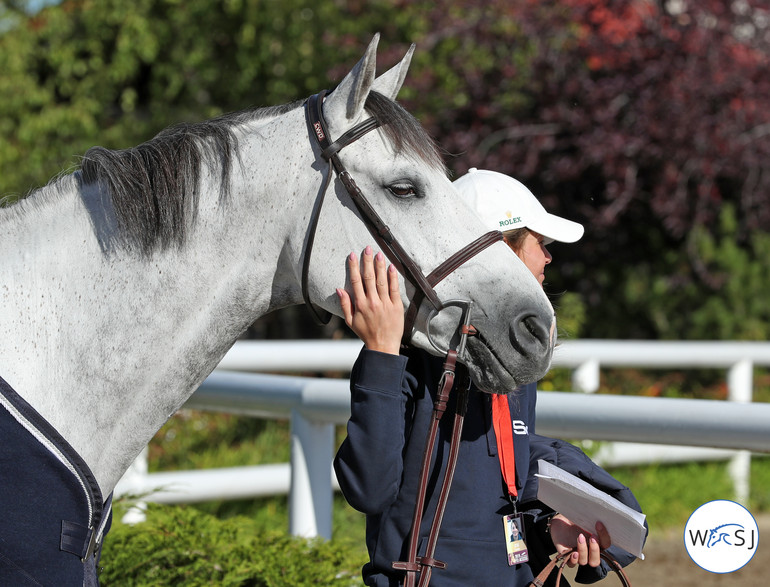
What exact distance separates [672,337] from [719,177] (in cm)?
151

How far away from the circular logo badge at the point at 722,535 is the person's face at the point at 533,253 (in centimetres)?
71

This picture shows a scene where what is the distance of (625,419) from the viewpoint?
257 centimetres

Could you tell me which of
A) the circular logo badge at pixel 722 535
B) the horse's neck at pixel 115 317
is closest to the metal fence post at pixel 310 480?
the horse's neck at pixel 115 317

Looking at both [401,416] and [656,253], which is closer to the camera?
[401,416]

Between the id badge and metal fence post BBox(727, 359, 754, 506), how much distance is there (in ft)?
14.4

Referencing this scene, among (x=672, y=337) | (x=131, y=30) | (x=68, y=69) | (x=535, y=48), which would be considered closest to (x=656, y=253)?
(x=672, y=337)

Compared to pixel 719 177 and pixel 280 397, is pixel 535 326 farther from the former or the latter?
pixel 719 177

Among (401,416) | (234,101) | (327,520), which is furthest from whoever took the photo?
(234,101)

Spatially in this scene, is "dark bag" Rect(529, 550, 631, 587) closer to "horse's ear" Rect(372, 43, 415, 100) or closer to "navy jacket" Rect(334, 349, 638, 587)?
"navy jacket" Rect(334, 349, 638, 587)

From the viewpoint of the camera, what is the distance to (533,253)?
236 centimetres

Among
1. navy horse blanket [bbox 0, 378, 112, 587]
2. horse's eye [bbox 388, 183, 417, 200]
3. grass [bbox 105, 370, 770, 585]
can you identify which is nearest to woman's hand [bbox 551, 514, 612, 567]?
horse's eye [bbox 388, 183, 417, 200]

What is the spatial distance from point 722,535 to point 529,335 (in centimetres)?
61

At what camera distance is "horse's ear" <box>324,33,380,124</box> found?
199 centimetres

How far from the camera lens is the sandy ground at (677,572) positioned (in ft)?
15.4
